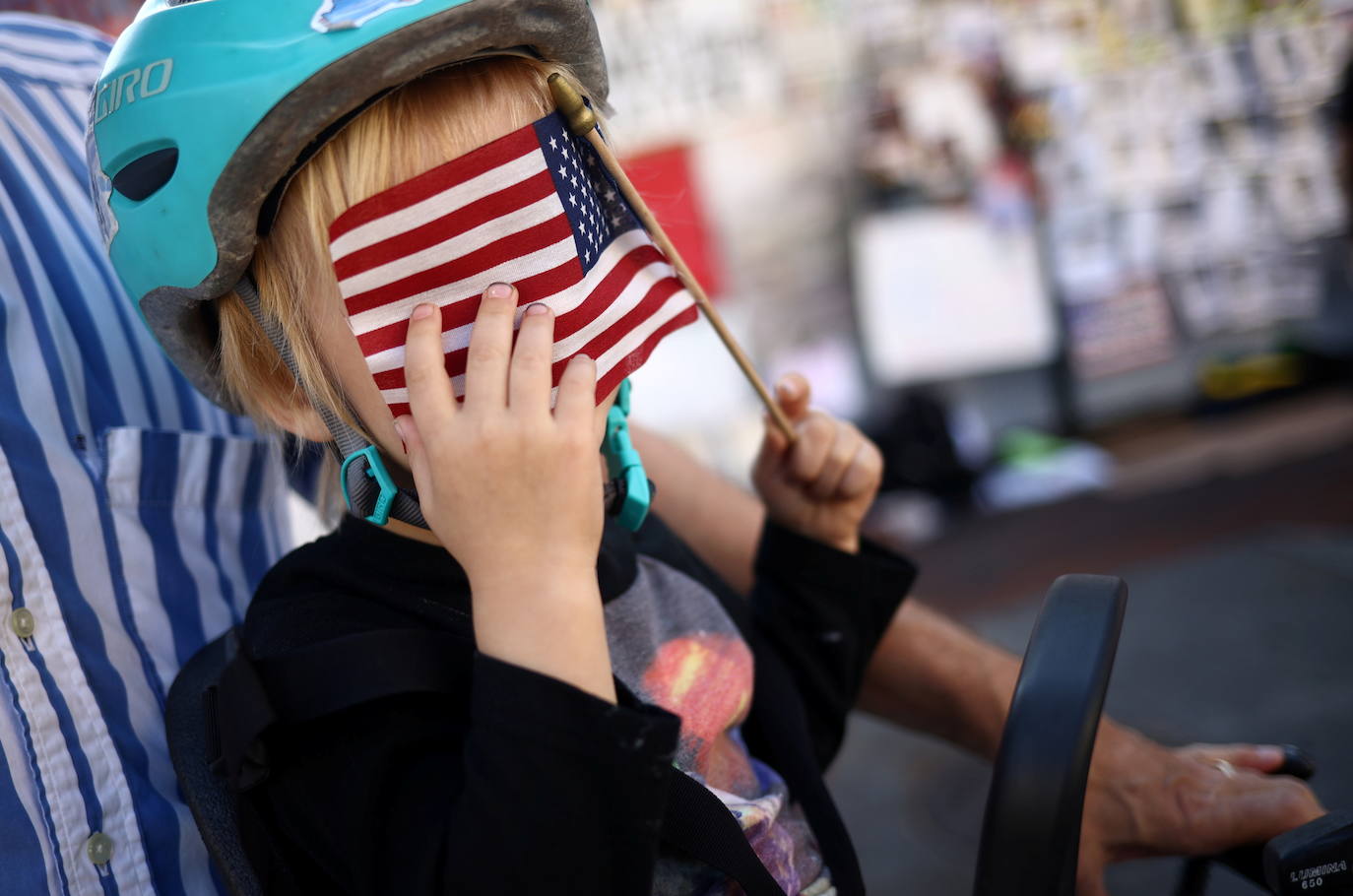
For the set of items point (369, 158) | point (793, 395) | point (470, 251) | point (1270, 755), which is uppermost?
point (369, 158)

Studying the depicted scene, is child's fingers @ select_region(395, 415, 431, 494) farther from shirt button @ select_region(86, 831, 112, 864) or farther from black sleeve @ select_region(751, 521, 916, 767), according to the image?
black sleeve @ select_region(751, 521, 916, 767)

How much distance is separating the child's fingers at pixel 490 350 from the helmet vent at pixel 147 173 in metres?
0.37

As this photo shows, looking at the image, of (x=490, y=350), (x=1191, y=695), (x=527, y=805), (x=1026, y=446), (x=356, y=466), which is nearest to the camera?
(x=527, y=805)

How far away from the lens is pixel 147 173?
1.18 meters

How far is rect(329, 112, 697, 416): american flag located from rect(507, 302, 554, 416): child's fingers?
0.05m

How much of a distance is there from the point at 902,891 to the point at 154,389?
1.92 m

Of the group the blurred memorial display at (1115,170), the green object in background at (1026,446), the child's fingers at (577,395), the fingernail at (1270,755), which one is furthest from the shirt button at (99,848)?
the green object in background at (1026,446)

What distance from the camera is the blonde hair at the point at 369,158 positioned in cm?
113

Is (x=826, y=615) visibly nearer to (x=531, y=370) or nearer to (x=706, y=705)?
(x=706, y=705)

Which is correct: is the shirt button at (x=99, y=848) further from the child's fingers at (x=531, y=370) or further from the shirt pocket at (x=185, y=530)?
the child's fingers at (x=531, y=370)

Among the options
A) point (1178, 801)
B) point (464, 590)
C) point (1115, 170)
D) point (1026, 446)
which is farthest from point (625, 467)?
point (1115, 170)

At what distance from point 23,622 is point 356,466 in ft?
1.24

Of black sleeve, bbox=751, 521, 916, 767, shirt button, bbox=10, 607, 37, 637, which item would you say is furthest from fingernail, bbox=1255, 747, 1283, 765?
shirt button, bbox=10, 607, 37, 637

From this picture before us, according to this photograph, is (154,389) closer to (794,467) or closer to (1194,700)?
(794,467)
